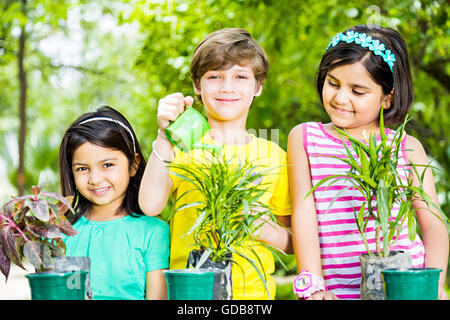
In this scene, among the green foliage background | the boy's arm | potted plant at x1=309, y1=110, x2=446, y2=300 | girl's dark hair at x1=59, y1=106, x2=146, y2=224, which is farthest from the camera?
the green foliage background

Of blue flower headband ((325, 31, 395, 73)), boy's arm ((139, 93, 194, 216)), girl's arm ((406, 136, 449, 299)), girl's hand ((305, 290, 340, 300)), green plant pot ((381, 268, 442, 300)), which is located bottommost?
girl's hand ((305, 290, 340, 300))

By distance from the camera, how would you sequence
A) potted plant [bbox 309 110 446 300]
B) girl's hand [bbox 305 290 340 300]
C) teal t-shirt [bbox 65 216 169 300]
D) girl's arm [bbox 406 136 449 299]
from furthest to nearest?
teal t-shirt [bbox 65 216 169 300], girl's arm [bbox 406 136 449 299], girl's hand [bbox 305 290 340 300], potted plant [bbox 309 110 446 300]

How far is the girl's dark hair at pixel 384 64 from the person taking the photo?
1826 millimetres

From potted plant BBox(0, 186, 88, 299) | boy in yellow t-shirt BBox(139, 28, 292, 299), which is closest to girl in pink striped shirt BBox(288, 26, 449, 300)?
boy in yellow t-shirt BBox(139, 28, 292, 299)

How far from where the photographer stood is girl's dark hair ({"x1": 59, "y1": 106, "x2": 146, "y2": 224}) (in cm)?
199

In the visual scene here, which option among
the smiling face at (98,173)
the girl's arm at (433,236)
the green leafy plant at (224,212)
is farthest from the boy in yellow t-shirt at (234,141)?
the girl's arm at (433,236)

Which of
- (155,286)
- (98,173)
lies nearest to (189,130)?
(98,173)

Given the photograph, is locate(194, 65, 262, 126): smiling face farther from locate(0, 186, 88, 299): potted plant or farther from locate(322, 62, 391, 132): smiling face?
locate(0, 186, 88, 299): potted plant

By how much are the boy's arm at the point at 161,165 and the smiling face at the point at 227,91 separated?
0.92ft

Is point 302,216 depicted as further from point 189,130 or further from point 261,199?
point 189,130

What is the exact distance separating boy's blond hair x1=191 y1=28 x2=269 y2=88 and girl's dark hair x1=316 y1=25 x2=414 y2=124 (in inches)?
10.0

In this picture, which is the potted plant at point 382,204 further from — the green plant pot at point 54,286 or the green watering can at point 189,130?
the green plant pot at point 54,286
